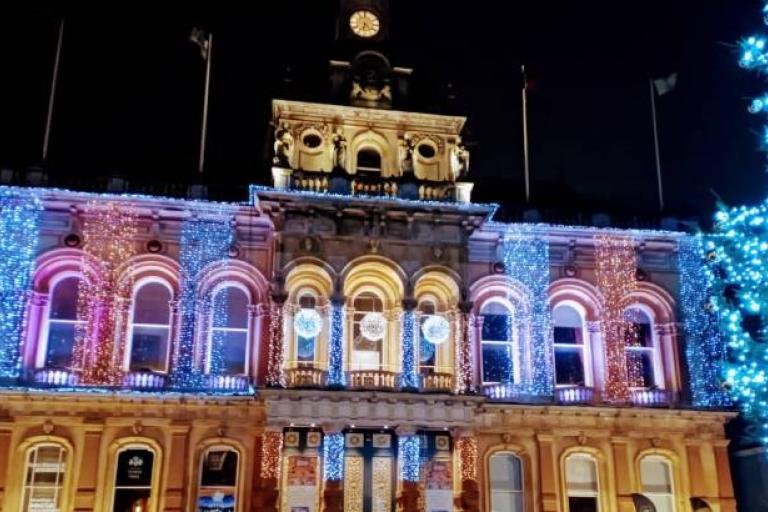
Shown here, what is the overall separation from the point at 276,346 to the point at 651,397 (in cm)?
1198

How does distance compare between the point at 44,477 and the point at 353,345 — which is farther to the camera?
the point at 353,345

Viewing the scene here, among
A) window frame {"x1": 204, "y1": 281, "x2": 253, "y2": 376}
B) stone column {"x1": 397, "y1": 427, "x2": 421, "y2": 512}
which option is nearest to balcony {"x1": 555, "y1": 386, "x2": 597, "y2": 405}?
stone column {"x1": 397, "y1": 427, "x2": 421, "y2": 512}

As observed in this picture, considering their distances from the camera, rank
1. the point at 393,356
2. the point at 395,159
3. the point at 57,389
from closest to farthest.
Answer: the point at 57,389 < the point at 393,356 < the point at 395,159

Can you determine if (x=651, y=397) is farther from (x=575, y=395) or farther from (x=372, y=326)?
(x=372, y=326)

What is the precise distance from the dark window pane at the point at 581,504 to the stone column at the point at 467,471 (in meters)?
3.30

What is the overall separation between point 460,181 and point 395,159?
2273 mm

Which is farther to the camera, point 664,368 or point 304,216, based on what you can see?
point 664,368

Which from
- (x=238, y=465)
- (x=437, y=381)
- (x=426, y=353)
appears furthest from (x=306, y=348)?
(x=437, y=381)

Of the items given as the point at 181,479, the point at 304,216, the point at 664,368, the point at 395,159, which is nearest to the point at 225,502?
the point at 181,479

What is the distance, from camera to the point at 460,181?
92.7 ft

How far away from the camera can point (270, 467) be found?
24906mm

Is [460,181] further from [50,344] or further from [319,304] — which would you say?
[50,344]

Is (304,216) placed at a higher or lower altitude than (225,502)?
higher

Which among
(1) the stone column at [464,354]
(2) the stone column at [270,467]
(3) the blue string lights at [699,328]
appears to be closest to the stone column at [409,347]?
(1) the stone column at [464,354]
